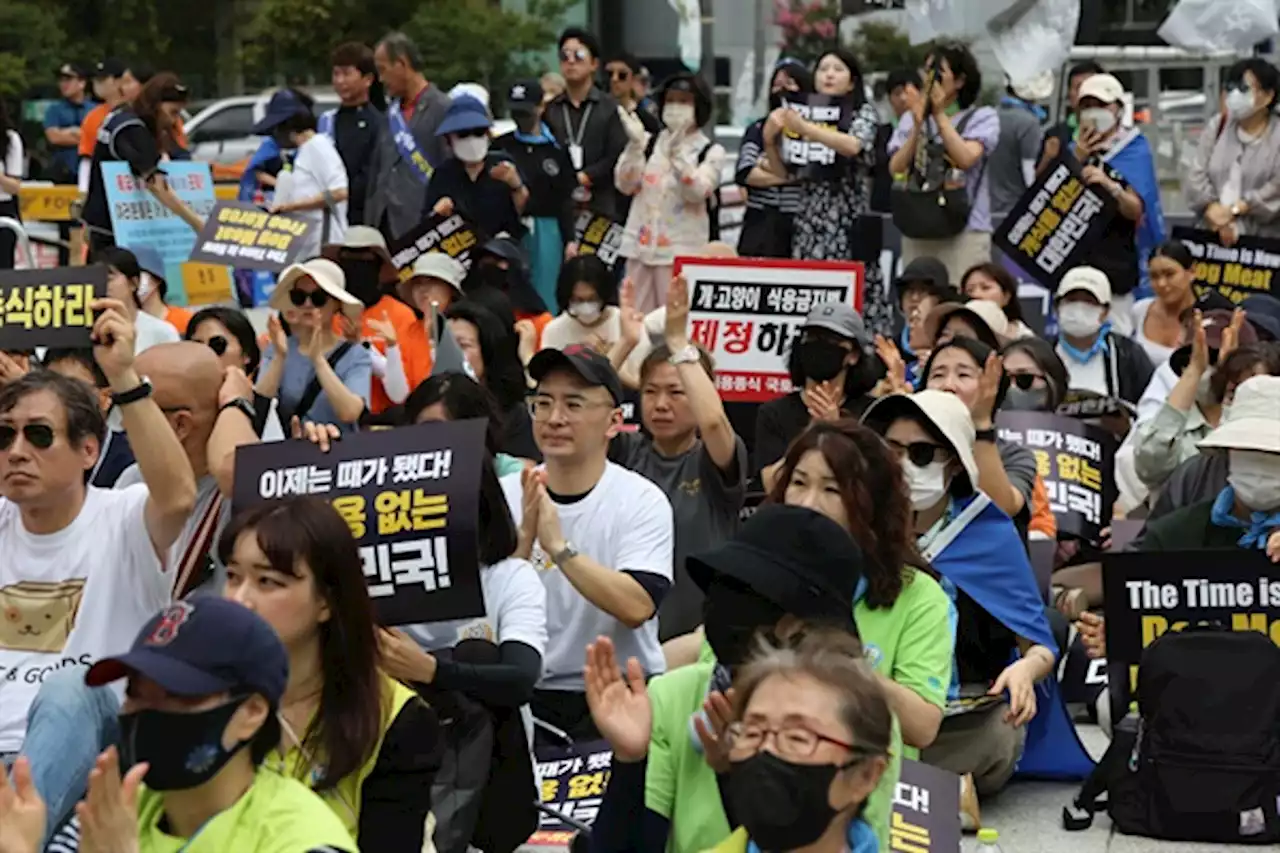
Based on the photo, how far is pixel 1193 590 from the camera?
25.5ft

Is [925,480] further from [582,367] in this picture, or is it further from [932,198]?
[932,198]

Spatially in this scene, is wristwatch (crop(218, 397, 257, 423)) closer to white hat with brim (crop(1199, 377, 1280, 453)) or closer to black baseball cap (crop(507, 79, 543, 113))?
white hat with brim (crop(1199, 377, 1280, 453))

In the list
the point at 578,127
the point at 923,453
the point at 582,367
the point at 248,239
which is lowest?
the point at 248,239

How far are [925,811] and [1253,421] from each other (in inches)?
94.4

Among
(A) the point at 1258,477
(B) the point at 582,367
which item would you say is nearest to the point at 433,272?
(B) the point at 582,367

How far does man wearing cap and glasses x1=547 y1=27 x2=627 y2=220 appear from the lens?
51.3 ft

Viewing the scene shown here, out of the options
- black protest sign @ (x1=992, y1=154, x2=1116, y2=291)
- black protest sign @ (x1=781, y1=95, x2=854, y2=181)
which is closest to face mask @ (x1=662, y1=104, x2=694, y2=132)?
black protest sign @ (x1=781, y1=95, x2=854, y2=181)

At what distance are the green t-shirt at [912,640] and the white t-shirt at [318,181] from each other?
367 inches

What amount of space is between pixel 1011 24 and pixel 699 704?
541 inches

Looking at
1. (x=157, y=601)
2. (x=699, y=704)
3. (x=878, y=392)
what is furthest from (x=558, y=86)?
(x=699, y=704)

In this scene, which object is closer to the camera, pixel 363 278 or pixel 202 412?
pixel 202 412

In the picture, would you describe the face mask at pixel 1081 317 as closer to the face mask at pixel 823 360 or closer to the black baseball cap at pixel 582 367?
the face mask at pixel 823 360

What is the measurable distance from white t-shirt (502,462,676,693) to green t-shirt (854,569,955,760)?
55.7 inches

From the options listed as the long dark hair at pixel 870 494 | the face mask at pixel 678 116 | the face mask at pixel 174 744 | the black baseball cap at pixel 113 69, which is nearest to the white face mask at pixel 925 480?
the long dark hair at pixel 870 494
